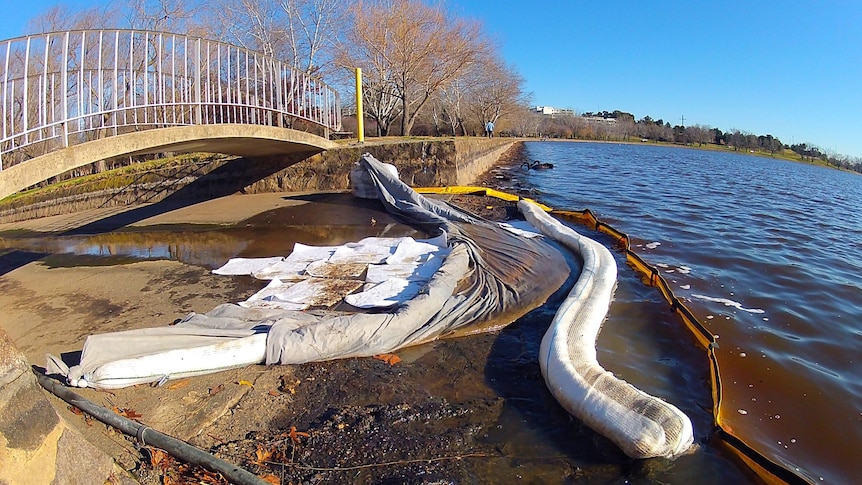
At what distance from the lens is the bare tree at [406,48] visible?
22.9 metres

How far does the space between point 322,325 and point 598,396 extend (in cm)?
198

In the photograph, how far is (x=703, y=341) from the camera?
4.09 metres

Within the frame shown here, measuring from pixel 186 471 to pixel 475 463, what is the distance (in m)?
1.45

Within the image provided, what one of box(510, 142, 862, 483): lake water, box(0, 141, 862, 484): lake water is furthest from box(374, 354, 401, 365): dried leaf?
box(510, 142, 862, 483): lake water

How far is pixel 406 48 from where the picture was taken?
2294 cm

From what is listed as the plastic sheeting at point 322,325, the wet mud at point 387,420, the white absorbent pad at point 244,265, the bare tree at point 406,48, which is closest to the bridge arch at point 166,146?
the wet mud at point 387,420

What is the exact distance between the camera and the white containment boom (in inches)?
101

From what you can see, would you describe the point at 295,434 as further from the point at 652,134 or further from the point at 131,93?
the point at 652,134

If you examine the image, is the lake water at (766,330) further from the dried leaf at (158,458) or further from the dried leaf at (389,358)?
the dried leaf at (158,458)

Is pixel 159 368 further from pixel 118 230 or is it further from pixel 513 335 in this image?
pixel 118 230

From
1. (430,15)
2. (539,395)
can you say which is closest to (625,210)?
(539,395)

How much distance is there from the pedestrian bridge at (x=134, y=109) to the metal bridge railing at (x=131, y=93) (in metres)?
0.02

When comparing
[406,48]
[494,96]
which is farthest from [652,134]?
[406,48]

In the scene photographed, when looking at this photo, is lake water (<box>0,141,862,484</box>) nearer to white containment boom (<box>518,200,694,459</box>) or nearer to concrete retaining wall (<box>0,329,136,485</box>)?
white containment boom (<box>518,200,694,459</box>)
